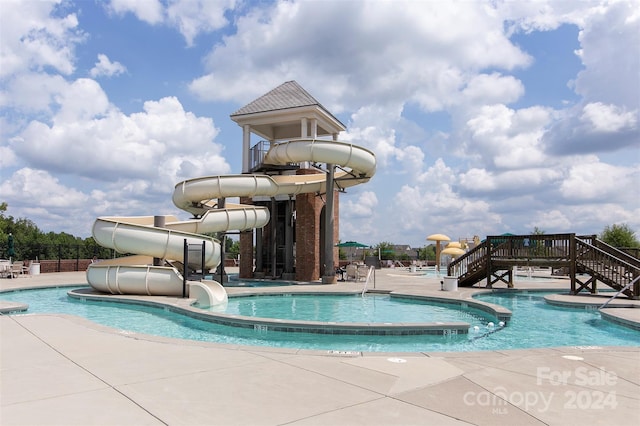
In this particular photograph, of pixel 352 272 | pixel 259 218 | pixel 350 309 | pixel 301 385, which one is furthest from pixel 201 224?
pixel 301 385

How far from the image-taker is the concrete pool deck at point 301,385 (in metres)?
3.94

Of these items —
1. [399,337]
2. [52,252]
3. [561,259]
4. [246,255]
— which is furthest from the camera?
[52,252]

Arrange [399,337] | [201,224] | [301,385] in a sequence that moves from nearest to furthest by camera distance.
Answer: [301,385], [399,337], [201,224]

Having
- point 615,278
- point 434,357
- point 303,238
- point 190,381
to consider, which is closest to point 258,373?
point 190,381

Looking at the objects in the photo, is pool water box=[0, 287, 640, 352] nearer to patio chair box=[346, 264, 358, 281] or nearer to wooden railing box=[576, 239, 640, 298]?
wooden railing box=[576, 239, 640, 298]

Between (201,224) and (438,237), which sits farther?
(438,237)

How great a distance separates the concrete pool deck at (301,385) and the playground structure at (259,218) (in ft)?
27.2

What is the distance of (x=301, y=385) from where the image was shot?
4883mm

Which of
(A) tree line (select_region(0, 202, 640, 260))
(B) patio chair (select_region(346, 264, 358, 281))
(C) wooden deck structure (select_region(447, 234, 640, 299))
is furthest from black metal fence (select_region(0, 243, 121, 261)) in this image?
(C) wooden deck structure (select_region(447, 234, 640, 299))

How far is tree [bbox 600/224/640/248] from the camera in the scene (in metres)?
46.1

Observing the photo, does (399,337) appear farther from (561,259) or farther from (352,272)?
(352,272)

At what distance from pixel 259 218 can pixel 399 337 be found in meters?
12.8

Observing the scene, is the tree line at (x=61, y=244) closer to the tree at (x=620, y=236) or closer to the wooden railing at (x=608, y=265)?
the tree at (x=620, y=236)

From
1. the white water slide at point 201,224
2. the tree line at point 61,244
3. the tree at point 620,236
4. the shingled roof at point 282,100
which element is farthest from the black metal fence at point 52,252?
the tree at point 620,236
